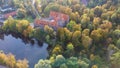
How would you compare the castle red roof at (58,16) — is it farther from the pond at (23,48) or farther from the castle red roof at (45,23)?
the pond at (23,48)

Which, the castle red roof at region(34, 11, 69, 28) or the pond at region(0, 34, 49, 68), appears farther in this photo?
the castle red roof at region(34, 11, 69, 28)

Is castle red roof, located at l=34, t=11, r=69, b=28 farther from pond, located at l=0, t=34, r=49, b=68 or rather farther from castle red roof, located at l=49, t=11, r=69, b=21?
pond, located at l=0, t=34, r=49, b=68

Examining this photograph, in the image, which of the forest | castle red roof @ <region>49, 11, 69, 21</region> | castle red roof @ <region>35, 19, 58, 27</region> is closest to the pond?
the forest

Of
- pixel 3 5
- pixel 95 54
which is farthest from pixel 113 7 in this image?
pixel 3 5

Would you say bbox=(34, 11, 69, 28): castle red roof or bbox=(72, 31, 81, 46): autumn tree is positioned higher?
bbox=(34, 11, 69, 28): castle red roof

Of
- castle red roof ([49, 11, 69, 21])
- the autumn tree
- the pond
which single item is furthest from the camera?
castle red roof ([49, 11, 69, 21])

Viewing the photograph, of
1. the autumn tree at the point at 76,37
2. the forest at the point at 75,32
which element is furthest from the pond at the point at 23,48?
the autumn tree at the point at 76,37
